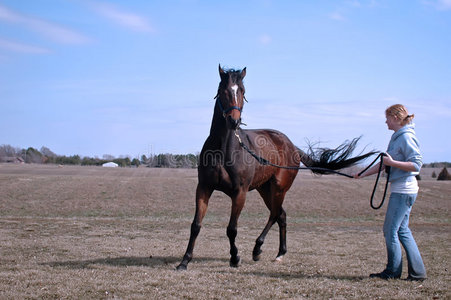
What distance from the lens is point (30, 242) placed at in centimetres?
977

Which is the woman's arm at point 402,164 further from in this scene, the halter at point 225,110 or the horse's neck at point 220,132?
the horse's neck at point 220,132

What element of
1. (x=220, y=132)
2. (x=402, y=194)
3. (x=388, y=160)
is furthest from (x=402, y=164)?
(x=220, y=132)

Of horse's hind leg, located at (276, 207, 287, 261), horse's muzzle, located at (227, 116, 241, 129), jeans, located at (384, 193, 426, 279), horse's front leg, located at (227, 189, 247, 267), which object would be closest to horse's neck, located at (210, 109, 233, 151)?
horse's muzzle, located at (227, 116, 241, 129)

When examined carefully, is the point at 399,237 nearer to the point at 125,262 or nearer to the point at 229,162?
the point at 229,162

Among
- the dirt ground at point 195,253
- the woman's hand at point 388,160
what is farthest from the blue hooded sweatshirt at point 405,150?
the dirt ground at point 195,253

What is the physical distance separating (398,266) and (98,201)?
17.5 m

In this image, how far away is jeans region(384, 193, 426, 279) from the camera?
6.23 m

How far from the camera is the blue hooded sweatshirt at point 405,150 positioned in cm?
621

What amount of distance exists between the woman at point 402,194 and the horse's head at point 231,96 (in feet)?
7.44

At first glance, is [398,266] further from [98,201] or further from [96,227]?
[98,201]

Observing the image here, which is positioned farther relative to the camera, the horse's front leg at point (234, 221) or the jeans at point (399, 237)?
the horse's front leg at point (234, 221)

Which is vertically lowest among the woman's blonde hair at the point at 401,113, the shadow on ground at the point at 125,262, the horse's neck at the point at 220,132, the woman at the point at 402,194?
the shadow on ground at the point at 125,262

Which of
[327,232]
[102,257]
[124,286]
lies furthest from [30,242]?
[327,232]

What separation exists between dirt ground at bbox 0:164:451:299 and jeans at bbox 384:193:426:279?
189 mm
